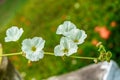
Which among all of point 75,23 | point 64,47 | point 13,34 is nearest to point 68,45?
point 64,47

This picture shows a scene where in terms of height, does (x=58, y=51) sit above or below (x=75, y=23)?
below

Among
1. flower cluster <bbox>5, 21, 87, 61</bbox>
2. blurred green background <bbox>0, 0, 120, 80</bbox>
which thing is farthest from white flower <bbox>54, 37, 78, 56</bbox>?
blurred green background <bbox>0, 0, 120, 80</bbox>

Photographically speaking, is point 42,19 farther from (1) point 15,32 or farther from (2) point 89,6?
(1) point 15,32

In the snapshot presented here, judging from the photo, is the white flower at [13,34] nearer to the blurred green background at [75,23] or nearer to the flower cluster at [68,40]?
the flower cluster at [68,40]

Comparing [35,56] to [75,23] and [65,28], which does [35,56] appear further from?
[75,23]

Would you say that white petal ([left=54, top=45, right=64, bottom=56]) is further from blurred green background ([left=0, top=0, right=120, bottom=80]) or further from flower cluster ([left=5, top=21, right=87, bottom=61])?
blurred green background ([left=0, top=0, right=120, bottom=80])

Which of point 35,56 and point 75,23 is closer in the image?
point 35,56

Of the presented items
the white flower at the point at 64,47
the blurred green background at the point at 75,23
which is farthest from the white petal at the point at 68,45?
the blurred green background at the point at 75,23
